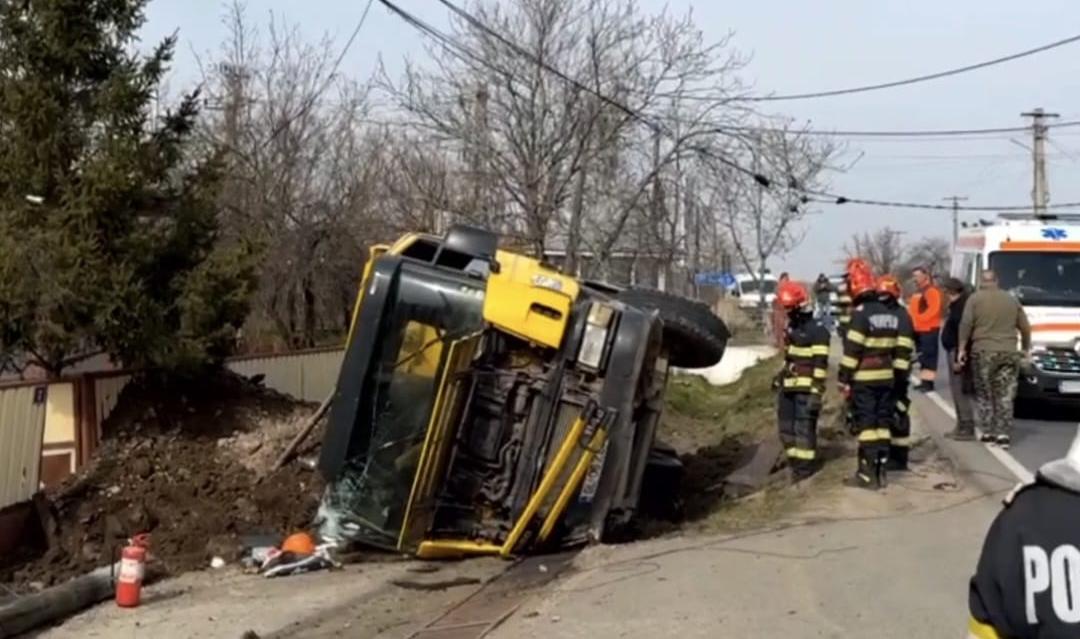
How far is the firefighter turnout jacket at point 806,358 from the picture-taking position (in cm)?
1182

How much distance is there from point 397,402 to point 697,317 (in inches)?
116

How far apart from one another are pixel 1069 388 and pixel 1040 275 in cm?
179

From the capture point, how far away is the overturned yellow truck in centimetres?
974

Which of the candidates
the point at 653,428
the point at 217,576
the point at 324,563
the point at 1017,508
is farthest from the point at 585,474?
the point at 1017,508

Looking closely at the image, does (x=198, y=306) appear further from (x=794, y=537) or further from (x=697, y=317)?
(x=794, y=537)

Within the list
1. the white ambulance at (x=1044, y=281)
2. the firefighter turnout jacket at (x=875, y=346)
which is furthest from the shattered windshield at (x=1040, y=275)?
the firefighter turnout jacket at (x=875, y=346)

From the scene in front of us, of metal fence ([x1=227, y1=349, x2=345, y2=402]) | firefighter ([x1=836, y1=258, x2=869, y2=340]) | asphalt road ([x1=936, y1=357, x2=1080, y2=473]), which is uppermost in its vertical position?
firefighter ([x1=836, y1=258, x2=869, y2=340])

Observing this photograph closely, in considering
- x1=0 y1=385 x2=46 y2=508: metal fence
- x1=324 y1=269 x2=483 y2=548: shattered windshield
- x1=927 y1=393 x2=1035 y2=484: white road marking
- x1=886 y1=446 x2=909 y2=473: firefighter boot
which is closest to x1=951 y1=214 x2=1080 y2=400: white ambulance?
x1=927 y1=393 x2=1035 y2=484: white road marking

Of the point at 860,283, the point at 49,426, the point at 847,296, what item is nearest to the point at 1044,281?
the point at 847,296

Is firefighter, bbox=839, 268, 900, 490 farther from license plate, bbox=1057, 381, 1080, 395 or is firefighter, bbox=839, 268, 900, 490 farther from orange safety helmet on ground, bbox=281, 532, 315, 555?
license plate, bbox=1057, 381, 1080, 395

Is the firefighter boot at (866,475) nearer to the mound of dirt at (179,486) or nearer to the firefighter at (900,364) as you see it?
the firefighter at (900,364)

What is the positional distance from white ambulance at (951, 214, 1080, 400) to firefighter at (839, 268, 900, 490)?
5665 millimetres

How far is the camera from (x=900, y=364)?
11.7 m

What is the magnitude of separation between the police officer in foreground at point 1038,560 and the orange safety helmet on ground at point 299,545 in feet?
24.8
